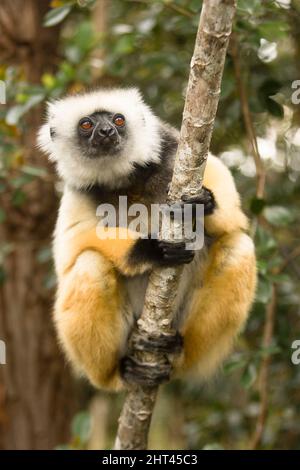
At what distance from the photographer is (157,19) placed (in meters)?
5.33

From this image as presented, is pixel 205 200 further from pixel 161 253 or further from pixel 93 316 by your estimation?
pixel 93 316

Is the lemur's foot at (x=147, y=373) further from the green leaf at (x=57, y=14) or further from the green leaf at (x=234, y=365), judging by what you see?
the green leaf at (x=57, y=14)

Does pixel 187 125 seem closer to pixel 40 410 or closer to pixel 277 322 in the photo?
pixel 277 322

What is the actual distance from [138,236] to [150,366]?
92 cm

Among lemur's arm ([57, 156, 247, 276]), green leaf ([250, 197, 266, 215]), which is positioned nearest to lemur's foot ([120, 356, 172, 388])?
lemur's arm ([57, 156, 247, 276])

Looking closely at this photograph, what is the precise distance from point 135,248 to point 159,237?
0.78ft

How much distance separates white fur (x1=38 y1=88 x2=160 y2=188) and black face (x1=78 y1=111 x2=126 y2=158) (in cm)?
4

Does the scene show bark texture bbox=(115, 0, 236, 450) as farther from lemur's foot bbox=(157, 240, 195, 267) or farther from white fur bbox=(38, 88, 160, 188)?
white fur bbox=(38, 88, 160, 188)

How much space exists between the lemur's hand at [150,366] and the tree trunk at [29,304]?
2.23 m

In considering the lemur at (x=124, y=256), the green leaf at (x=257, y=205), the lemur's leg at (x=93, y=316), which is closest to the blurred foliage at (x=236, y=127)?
the green leaf at (x=257, y=205)

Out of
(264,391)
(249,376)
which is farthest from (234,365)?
(264,391)

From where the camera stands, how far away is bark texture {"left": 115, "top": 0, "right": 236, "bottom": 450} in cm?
271

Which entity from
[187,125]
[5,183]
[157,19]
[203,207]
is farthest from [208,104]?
[5,183]
